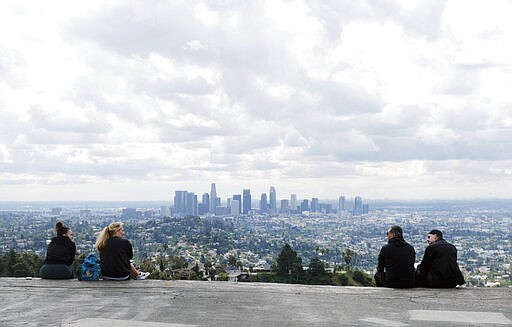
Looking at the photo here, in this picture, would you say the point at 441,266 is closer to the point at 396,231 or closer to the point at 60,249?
the point at 396,231

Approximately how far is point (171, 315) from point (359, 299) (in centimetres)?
356

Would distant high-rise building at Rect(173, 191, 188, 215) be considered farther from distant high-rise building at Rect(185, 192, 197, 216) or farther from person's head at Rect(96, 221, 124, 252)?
person's head at Rect(96, 221, 124, 252)

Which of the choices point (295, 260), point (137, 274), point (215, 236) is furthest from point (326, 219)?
point (137, 274)

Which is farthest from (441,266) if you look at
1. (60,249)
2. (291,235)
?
(291,235)

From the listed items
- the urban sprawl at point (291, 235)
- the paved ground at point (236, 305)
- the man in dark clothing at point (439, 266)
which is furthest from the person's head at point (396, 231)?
the urban sprawl at point (291, 235)

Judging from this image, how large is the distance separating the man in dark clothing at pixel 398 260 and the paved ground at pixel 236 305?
0.94 feet

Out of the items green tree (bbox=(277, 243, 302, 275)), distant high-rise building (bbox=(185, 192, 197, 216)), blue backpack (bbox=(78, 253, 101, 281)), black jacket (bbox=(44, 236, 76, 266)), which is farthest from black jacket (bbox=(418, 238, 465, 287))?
distant high-rise building (bbox=(185, 192, 197, 216))

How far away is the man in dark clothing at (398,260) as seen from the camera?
1260 cm

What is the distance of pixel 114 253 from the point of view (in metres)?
13.4

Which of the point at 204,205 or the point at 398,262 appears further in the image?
the point at 204,205

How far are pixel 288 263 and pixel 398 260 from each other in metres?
22.4

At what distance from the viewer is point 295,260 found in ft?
116

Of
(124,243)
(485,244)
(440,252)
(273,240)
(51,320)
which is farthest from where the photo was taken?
(273,240)

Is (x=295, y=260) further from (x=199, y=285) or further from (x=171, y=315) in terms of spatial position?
(x=171, y=315)
